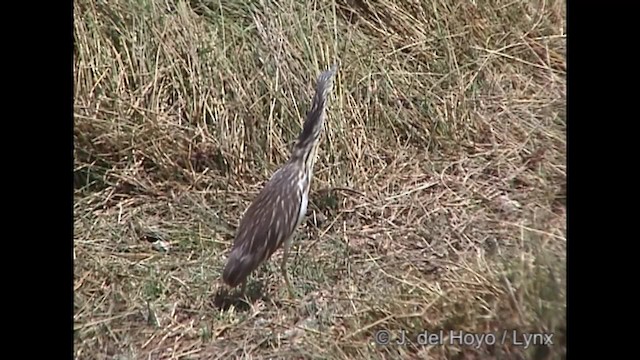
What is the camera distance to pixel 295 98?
1930mm

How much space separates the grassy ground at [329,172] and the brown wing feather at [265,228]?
4 cm

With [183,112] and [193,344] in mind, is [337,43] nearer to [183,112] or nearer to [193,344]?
[183,112]

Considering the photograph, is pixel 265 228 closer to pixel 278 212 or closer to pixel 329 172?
pixel 278 212

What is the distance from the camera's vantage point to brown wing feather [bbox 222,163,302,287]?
189cm

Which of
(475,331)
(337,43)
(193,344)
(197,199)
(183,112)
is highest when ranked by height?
(337,43)

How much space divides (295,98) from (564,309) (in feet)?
2.93

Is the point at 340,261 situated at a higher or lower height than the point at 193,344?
higher

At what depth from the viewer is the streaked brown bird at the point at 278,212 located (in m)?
1.89

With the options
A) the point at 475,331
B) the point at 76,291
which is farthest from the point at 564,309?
the point at 76,291

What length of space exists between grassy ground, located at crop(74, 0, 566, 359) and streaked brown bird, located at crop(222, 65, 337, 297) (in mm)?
26

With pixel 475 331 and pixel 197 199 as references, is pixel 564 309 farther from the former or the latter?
pixel 197 199

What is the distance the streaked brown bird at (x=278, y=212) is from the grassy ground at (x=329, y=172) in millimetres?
26

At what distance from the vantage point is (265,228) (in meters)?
1.89
